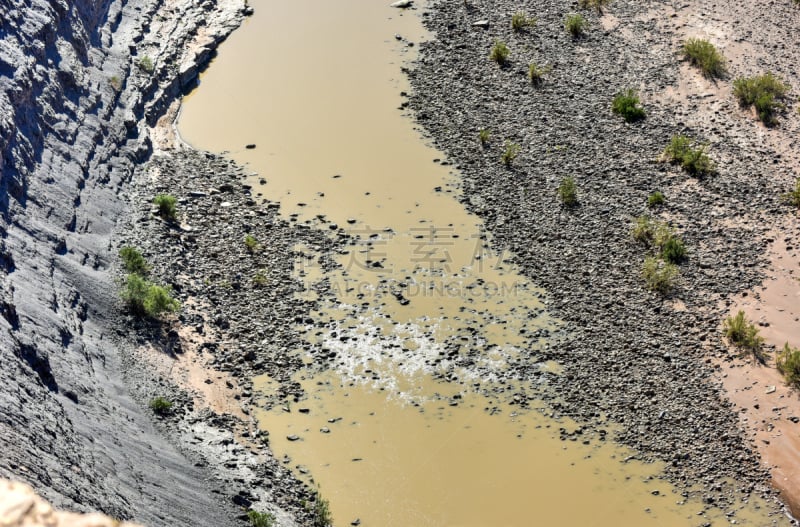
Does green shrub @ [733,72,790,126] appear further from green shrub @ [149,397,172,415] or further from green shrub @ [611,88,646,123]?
green shrub @ [149,397,172,415]

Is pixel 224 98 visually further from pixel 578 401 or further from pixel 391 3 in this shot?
pixel 578 401

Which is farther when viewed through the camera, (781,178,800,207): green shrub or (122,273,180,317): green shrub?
(781,178,800,207): green shrub

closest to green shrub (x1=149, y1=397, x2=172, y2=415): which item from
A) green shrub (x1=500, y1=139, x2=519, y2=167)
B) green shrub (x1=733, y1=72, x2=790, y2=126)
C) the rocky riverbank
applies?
the rocky riverbank

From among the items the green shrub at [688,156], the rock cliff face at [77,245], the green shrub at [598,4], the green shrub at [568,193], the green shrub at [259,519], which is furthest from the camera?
the green shrub at [598,4]

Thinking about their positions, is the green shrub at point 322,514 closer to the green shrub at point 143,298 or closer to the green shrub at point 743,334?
the green shrub at point 143,298

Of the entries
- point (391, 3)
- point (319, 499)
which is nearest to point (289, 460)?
point (319, 499)

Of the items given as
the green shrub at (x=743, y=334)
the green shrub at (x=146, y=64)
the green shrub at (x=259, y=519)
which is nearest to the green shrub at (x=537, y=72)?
the green shrub at (x=743, y=334)

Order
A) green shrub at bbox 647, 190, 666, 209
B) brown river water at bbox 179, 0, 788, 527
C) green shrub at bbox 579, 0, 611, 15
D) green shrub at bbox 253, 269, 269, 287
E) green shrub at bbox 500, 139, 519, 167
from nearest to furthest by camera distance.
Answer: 1. brown river water at bbox 179, 0, 788, 527
2. green shrub at bbox 253, 269, 269, 287
3. green shrub at bbox 647, 190, 666, 209
4. green shrub at bbox 500, 139, 519, 167
5. green shrub at bbox 579, 0, 611, 15
